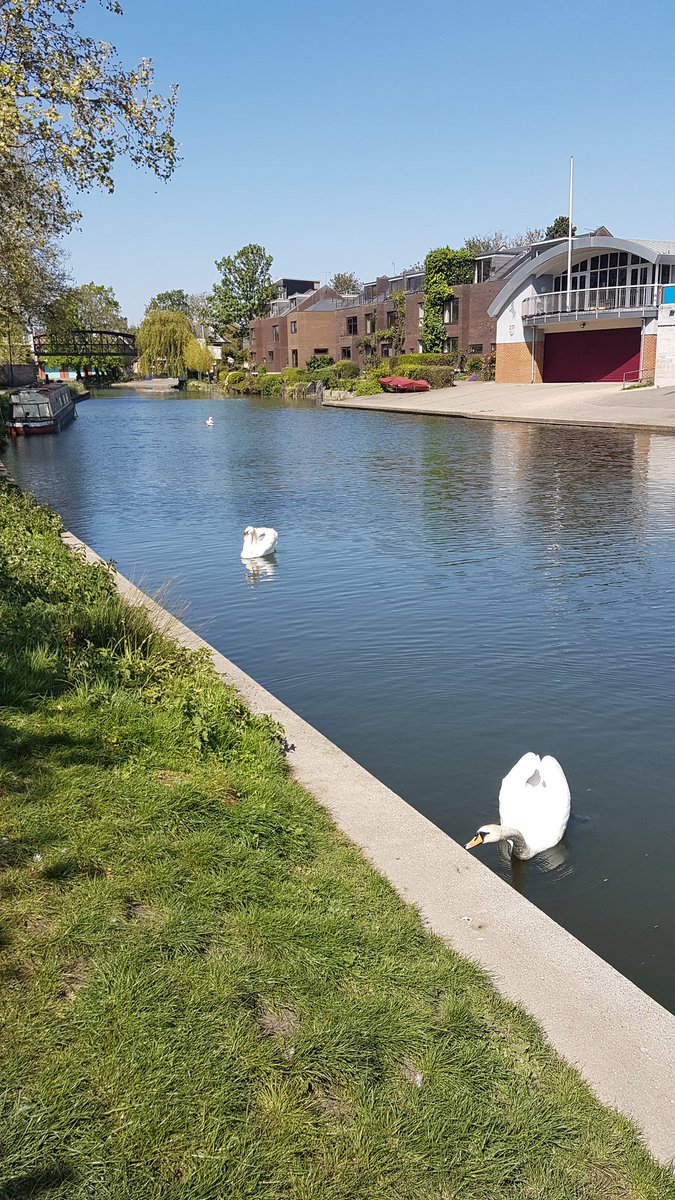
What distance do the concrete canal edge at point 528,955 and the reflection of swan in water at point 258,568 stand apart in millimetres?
8141

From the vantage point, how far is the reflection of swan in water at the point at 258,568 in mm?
13906

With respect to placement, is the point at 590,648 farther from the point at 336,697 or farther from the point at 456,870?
the point at 456,870

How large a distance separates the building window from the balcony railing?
10.1 meters

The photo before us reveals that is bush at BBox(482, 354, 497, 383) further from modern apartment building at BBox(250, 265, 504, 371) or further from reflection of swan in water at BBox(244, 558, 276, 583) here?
reflection of swan in water at BBox(244, 558, 276, 583)

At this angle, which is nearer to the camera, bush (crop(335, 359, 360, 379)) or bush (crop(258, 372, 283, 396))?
bush (crop(335, 359, 360, 379))

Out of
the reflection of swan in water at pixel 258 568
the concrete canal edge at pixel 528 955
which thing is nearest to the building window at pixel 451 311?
the reflection of swan in water at pixel 258 568

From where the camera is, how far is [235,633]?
11047 mm

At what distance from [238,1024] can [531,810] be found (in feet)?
9.55

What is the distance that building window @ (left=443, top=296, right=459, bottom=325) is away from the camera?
6378cm

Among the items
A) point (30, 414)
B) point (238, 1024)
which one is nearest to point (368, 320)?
point (30, 414)

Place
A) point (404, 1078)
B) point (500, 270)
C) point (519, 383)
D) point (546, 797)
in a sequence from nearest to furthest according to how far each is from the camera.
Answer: point (404, 1078)
point (546, 797)
point (519, 383)
point (500, 270)

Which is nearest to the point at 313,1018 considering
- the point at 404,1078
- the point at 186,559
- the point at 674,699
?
the point at 404,1078

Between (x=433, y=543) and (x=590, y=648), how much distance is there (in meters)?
6.28

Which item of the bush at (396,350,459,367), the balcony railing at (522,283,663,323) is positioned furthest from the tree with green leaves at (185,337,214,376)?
the balcony railing at (522,283,663,323)
